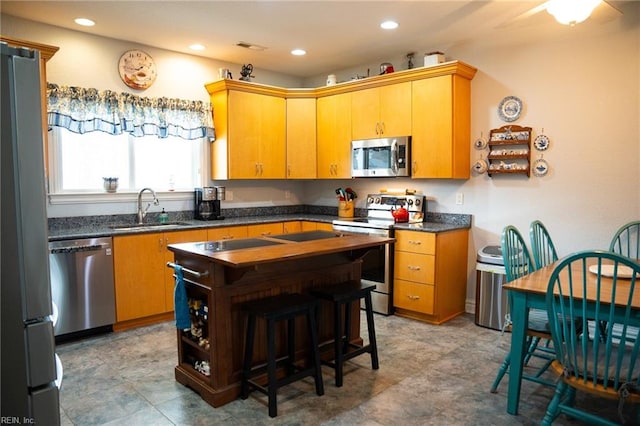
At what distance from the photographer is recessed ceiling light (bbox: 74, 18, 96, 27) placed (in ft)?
12.0

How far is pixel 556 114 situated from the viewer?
3.76 m

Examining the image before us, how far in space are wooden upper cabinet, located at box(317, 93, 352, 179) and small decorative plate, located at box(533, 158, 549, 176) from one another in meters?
1.83

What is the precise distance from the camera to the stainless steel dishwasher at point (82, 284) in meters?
3.41

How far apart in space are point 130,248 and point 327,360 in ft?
6.31

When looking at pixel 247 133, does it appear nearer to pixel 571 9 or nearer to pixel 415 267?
pixel 415 267

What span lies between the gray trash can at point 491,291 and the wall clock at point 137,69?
352 cm

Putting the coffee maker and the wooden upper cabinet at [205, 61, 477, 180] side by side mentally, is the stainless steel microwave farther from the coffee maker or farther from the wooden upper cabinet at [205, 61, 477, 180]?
the coffee maker

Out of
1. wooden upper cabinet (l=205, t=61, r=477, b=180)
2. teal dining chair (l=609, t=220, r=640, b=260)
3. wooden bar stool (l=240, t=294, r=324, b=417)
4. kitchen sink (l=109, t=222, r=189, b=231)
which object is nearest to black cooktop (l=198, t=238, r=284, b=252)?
wooden bar stool (l=240, t=294, r=324, b=417)

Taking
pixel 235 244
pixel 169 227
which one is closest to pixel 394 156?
pixel 235 244

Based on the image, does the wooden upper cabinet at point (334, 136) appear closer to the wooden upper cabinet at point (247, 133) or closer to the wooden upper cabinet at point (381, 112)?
the wooden upper cabinet at point (381, 112)

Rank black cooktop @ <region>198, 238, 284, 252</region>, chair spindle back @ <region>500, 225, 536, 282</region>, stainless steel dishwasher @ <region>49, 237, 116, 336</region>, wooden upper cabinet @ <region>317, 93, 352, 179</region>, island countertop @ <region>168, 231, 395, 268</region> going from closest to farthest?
island countertop @ <region>168, 231, 395, 268</region> < chair spindle back @ <region>500, 225, 536, 282</region> < black cooktop @ <region>198, 238, 284, 252</region> < stainless steel dishwasher @ <region>49, 237, 116, 336</region> < wooden upper cabinet @ <region>317, 93, 352, 179</region>

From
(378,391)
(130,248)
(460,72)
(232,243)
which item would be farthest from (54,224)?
(460,72)

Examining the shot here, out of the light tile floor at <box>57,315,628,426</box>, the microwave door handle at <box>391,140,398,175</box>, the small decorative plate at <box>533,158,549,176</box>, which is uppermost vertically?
the microwave door handle at <box>391,140,398,175</box>

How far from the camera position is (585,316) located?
1.97 meters
